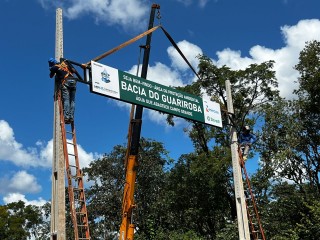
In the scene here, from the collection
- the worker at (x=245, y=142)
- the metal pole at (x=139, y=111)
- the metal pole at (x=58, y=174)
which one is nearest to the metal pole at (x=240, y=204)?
the worker at (x=245, y=142)

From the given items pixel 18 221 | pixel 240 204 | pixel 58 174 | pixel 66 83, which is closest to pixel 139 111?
pixel 240 204

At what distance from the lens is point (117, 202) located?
2905 centimetres

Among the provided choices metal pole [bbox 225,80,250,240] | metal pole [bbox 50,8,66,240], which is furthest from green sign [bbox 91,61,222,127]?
metal pole [bbox 225,80,250,240]

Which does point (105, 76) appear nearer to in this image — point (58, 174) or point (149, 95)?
point (149, 95)

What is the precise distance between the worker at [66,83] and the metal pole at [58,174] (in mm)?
146

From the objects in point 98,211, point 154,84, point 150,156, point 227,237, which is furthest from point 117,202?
point 154,84

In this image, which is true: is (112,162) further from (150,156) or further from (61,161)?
(61,161)

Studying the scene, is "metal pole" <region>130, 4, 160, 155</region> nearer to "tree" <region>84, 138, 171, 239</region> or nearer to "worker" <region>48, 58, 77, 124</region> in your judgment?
"worker" <region>48, 58, 77, 124</region>

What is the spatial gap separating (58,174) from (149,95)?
3.02 m

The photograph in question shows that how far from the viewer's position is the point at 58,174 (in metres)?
7.23

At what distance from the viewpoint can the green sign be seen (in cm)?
848

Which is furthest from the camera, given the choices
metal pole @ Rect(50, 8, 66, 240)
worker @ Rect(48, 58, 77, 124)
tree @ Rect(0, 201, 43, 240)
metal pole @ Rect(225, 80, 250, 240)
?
tree @ Rect(0, 201, 43, 240)

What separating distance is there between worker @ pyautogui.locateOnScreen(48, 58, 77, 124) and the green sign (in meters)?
0.47

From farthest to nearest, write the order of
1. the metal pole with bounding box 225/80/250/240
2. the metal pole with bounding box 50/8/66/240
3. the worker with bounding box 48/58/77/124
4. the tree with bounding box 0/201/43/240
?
the tree with bounding box 0/201/43/240
the metal pole with bounding box 225/80/250/240
the worker with bounding box 48/58/77/124
the metal pole with bounding box 50/8/66/240
